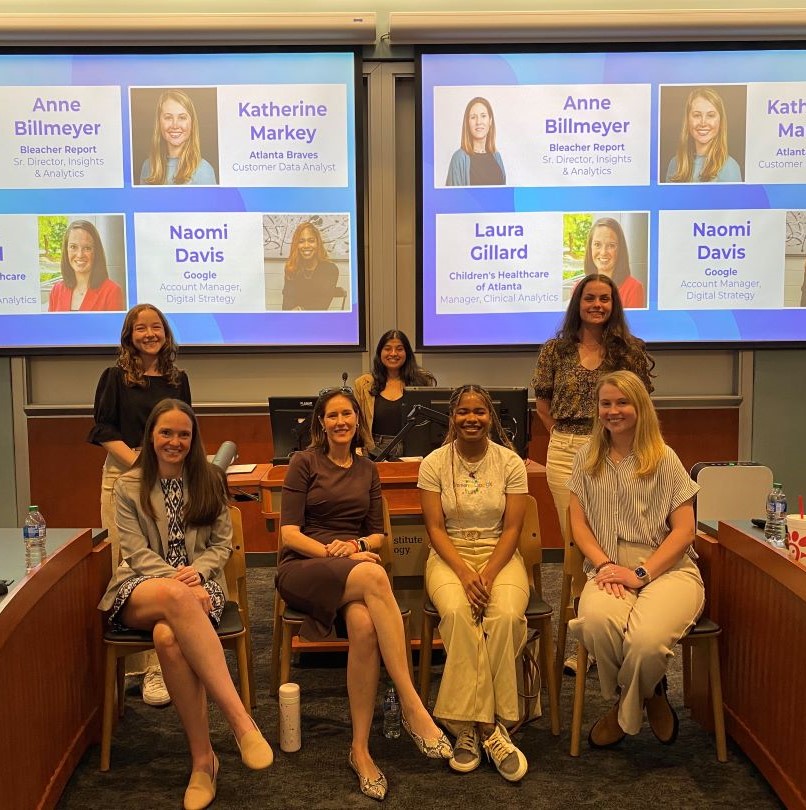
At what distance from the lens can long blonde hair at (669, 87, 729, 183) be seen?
516 centimetres

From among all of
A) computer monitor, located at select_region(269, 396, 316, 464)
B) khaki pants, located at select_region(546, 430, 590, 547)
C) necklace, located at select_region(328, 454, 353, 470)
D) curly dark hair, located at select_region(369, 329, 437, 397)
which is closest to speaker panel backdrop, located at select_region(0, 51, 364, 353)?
curly dark hair, located at select_region(369, 329, 437, 397)

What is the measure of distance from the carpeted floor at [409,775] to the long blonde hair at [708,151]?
342 centimetres

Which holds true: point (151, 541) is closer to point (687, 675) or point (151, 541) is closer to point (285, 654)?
point (285, 654)

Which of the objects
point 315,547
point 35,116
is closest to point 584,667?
point 315,547

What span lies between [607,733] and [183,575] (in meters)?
1.49

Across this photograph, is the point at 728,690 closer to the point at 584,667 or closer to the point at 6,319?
the point at 584,667

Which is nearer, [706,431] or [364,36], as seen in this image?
[364,36]

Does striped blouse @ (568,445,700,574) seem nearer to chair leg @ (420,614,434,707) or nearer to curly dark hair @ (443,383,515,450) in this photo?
curly dark hair @ (443,383,515,450)

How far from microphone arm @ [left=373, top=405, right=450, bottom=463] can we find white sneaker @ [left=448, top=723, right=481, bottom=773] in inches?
49.3

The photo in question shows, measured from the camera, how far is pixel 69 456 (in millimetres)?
5309

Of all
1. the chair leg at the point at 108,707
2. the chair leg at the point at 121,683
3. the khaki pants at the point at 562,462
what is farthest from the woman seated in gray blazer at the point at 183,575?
the khaki pants at the point at 562,462

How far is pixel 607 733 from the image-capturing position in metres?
2.80

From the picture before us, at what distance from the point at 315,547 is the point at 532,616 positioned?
0.77m

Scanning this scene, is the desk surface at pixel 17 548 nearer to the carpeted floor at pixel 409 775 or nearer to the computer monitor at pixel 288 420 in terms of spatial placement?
the carpeted floor at pixel 409 775
